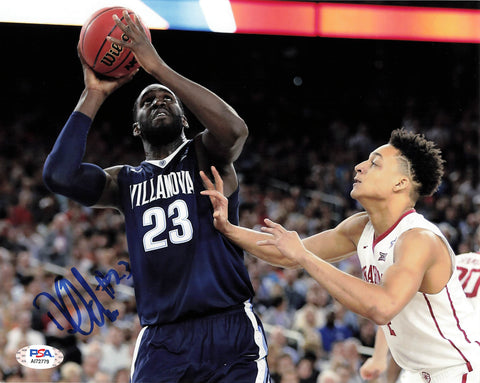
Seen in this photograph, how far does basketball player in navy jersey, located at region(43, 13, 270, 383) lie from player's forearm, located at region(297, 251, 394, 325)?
527mm

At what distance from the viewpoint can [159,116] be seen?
9.99 ft

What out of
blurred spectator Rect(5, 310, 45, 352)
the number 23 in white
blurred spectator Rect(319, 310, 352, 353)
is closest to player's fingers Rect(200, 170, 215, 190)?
the number 23 in white

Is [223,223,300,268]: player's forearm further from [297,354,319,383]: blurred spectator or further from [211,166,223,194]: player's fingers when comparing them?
[297,354,319,383]: blurred spectator

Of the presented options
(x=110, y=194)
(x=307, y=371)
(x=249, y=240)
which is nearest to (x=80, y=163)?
(x=110, y=194)

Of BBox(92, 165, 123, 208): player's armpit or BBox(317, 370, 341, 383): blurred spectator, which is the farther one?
BBox(317, 370, 341, 383): blurred spectator

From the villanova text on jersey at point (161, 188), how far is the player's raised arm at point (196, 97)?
0.81 feet

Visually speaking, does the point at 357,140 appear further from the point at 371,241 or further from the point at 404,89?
the point at 371,241

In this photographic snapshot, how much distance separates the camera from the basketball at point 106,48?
3066mm

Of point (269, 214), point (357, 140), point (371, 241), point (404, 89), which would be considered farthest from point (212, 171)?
point (404, 89)

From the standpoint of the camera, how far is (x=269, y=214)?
9.41 meters

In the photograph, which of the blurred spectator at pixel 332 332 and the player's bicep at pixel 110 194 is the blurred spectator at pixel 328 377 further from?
the player's bicep at pixel 110 194

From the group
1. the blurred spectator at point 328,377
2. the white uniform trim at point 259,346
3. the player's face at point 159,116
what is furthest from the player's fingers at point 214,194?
the blurred spectator at point 328,377

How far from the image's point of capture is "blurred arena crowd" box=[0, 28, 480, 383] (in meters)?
5.57

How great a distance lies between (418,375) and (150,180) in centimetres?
154
